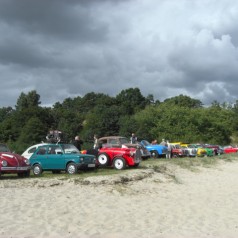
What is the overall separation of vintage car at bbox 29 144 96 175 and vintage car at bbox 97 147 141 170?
149 cm

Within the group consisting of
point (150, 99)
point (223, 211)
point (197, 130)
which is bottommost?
point (223, 211)

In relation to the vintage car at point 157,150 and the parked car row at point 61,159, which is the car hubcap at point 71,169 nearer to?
the parked car row at point 61,159

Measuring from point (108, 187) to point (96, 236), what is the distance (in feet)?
22.4

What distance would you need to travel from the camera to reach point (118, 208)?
12594mm

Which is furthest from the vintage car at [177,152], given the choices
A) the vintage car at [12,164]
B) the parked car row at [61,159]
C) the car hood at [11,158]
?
the car hood at [11,158]

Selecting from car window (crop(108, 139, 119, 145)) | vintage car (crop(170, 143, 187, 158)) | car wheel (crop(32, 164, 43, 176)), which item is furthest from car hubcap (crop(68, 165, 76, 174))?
vintage car (crop(170, 143, 187, 158))

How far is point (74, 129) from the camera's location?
92375 millimetres

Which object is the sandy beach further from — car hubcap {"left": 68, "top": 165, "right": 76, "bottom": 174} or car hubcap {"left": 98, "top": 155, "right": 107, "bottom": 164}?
car hubcap {"left": 98, "top": 155, "right": 107, "bottom": 164}

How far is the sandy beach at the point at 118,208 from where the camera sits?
971 centimetres

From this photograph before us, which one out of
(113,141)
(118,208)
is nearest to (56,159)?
(113,141)

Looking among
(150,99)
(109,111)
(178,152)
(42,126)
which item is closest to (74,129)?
(42,126)

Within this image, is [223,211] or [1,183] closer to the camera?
[223,211]

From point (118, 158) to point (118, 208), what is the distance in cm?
912

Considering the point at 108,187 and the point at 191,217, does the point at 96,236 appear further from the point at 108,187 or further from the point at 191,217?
the point at 108,187
